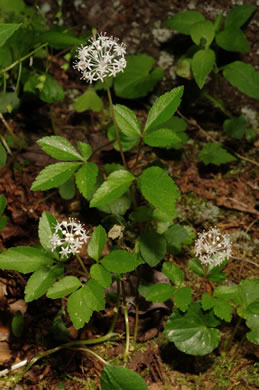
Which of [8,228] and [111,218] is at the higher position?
[111,218]

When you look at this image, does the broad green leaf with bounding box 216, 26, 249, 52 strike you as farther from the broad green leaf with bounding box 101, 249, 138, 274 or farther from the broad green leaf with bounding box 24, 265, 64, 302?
the broad green leaf with bounding box 24, 265, 64, 302

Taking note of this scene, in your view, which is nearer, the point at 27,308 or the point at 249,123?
the point at 27,308

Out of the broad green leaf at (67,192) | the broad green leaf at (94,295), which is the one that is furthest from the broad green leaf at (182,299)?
the broad green leaf at (67,192)

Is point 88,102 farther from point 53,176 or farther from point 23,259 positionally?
point 23,259

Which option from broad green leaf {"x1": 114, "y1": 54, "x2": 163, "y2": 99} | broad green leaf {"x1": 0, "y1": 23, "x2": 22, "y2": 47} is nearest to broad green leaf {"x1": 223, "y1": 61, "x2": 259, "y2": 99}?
broad green leaf {"x1": 114, "y1": 54, "x2": 163, "y2": 99}

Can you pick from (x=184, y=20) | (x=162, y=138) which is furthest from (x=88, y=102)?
(x=162, y=138)

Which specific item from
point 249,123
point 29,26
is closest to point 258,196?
point 249,123

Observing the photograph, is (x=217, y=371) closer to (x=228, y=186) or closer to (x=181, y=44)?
(x=228, y=186)
